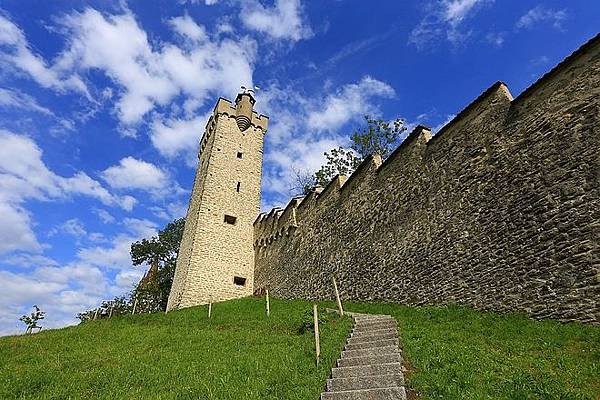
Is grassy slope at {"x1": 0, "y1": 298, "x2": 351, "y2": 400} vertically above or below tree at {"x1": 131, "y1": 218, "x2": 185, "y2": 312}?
below

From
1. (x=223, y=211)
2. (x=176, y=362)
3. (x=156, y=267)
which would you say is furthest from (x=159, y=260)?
(x=176, y=362)

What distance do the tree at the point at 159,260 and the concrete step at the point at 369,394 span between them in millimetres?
27290

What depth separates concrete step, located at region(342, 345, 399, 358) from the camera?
665 cm

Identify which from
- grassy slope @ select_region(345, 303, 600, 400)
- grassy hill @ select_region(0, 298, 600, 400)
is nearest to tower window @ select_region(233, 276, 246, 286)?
grassy hill @ select_region(0, 298, 600, 400)

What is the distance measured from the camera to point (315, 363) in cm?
680

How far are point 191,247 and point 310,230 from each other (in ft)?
24.4

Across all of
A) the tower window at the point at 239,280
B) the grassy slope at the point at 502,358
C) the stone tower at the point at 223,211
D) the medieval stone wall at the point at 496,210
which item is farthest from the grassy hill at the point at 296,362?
the tower window at the point at 239,280

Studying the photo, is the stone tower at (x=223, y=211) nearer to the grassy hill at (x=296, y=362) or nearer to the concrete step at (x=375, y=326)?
the grassy hill at (x=296, y=362)

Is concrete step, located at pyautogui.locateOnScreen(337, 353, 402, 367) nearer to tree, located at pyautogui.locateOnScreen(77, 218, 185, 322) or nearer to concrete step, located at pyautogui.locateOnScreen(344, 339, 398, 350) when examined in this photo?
concrete step, located at pyautogui.locateOnScreen(344, 339, 398, 350)

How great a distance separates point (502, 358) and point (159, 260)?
104 ft

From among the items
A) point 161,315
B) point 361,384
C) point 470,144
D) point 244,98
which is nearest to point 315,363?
point 361,384

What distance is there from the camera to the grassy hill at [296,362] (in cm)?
517

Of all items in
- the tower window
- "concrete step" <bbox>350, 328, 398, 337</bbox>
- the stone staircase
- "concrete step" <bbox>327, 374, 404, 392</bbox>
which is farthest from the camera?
the tower window

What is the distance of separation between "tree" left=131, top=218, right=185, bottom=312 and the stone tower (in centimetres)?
714
